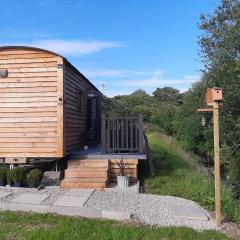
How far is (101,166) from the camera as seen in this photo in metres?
9.38

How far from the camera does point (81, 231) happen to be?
5.39m

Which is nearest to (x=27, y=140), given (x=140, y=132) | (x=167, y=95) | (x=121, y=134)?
(x=121, y=134)

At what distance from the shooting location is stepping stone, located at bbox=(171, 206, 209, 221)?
624 cm

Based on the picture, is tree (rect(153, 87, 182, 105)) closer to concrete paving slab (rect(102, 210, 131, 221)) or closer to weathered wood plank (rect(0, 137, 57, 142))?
weathered wood plank (rect(0, 137, 57, 142))

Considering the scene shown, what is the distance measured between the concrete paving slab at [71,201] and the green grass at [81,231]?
789mm

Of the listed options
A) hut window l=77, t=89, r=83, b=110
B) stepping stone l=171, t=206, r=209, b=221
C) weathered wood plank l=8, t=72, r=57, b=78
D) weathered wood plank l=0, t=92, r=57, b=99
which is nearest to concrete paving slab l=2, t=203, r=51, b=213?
stepping stone l=171, t=206, r=209, b=221

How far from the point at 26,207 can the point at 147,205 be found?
235 centimetres

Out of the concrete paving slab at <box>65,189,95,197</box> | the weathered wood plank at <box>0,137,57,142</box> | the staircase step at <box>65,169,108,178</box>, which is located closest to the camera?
the concrete paving slab at <box>65,189,95,197</box>

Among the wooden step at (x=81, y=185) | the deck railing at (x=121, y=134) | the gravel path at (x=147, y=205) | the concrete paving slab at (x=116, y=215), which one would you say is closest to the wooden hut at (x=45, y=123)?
the deck railing at (x=121, y=134)

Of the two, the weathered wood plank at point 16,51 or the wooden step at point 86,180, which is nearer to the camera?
the wooden step at point 86,180

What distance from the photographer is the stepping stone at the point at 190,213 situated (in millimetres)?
6241

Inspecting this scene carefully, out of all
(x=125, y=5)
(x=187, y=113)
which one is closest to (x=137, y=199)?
(x=125, y=5)

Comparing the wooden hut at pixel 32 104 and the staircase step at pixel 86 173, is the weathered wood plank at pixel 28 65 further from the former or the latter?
the staircase step at pixel 86 173

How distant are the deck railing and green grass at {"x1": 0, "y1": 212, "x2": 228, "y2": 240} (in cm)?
409
